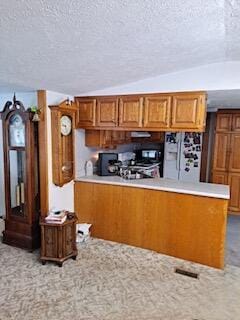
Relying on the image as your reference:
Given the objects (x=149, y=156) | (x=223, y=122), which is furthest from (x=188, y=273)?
(x=223, y=122)

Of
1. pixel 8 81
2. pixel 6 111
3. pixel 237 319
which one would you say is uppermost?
pixel 8 81

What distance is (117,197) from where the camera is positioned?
3592 millimetres

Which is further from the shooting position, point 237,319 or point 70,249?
point 70,249

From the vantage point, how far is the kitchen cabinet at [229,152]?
197 inches

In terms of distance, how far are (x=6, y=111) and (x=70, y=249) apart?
187 centimetres

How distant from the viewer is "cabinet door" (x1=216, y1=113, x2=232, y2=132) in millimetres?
5012

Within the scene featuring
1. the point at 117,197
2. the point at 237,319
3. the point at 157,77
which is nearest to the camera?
the point at 237,319

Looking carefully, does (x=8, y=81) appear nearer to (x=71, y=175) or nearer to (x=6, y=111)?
(x=6, y=111)

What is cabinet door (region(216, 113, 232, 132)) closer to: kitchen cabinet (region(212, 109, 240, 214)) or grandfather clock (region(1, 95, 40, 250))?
kitchen cabinet (region(212, 109, 240, 214))

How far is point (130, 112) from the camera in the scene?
340cm

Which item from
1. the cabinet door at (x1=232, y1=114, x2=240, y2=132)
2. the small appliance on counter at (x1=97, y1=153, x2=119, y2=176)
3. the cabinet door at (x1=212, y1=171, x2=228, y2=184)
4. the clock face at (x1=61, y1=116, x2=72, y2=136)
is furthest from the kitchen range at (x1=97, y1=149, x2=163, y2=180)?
the cabinet door at (x1=232, y1=114, x2=240, y2=132)

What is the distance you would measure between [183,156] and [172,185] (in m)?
2.39

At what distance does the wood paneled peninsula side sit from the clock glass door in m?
0.76

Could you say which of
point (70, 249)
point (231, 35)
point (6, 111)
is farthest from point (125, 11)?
point (70, 249)
